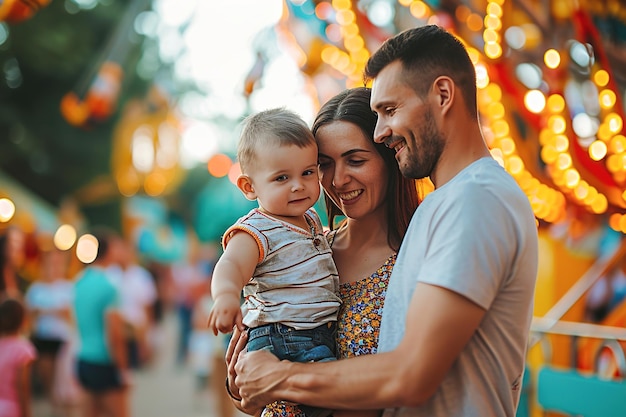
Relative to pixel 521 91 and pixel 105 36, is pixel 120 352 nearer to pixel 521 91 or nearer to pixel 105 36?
pixel 521 91

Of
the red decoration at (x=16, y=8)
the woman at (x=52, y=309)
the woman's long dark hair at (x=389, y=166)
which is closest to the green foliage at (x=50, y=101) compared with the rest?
the woman at (x=52, y=309)

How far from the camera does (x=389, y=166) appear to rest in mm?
2248

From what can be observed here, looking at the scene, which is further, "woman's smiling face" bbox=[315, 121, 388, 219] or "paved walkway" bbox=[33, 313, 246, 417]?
"paved walkway" bbox=[33, 313, 246, 417]

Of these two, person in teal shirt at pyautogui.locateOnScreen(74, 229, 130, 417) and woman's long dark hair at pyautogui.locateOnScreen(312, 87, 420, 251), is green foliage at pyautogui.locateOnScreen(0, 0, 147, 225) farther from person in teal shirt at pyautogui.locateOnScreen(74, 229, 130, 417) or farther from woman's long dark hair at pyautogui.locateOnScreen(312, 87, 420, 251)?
woman's long dark hair at pyautogui.locateOnScreen(312, 87, 420, 251)

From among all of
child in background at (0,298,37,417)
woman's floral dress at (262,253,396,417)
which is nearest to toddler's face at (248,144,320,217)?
woman's floral dress at (262,253,396,417)

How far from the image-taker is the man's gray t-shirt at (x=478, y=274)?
5.03ft

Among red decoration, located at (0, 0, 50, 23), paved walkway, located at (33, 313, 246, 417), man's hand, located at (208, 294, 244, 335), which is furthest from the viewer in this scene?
paved walkway, located at (33, 313, 246, 417)

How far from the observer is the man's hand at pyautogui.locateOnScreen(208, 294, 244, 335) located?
5.70 feet

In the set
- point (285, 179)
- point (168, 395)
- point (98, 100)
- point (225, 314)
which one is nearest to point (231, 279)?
point (225, 314)

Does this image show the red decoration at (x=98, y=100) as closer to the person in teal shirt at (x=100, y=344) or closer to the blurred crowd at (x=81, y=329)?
the blurred crowd at (x=81, y=329)

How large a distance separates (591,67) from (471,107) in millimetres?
2893

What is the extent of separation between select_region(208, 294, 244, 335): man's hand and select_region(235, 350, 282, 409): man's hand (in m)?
0.11

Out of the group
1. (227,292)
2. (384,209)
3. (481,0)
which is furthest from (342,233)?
(481,0)

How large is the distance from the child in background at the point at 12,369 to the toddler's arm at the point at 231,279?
3.05 m
